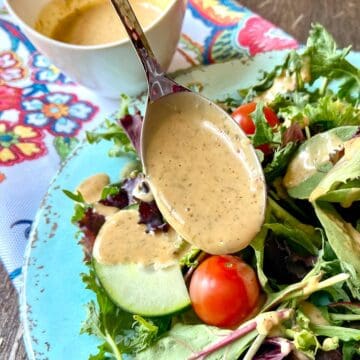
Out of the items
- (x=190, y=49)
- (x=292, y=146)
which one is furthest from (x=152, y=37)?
(x=292, y=146)

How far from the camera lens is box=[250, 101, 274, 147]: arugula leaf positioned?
1229 millimetres

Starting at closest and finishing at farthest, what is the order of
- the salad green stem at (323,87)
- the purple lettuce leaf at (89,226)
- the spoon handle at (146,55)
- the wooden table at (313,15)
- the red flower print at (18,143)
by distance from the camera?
1. the spoon handle at (146,55)
2. the purple lettuce leaf at (89,226)
3. the salad green stem at (323,87)
4. the red flower print at (18,143)
5. the wooden table at (313,15)

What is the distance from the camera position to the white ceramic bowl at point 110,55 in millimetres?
1474

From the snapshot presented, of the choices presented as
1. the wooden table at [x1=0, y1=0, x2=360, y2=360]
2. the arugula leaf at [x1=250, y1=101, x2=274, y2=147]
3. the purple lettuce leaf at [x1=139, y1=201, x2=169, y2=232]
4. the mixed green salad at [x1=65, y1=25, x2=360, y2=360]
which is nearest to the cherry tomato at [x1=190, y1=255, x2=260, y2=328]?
the mixed green salad at [x1=65, y1=25, x2=360, y2=360]

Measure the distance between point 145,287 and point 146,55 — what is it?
0.43 m

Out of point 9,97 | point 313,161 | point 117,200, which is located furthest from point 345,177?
point 9,97

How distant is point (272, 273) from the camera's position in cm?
123

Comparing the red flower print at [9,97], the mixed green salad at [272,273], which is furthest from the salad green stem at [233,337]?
the red flower print at [9,97]

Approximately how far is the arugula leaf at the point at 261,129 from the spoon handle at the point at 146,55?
0.49 ft

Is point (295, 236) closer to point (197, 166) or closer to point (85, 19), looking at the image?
point (197, 166)

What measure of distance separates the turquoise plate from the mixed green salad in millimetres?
40

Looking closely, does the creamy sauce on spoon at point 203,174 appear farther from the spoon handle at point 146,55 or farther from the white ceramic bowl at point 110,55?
the white ceramic bowl at point 110,55

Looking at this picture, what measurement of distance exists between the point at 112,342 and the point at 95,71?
65 cm

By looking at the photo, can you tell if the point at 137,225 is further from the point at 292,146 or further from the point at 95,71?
the point at 95,71
